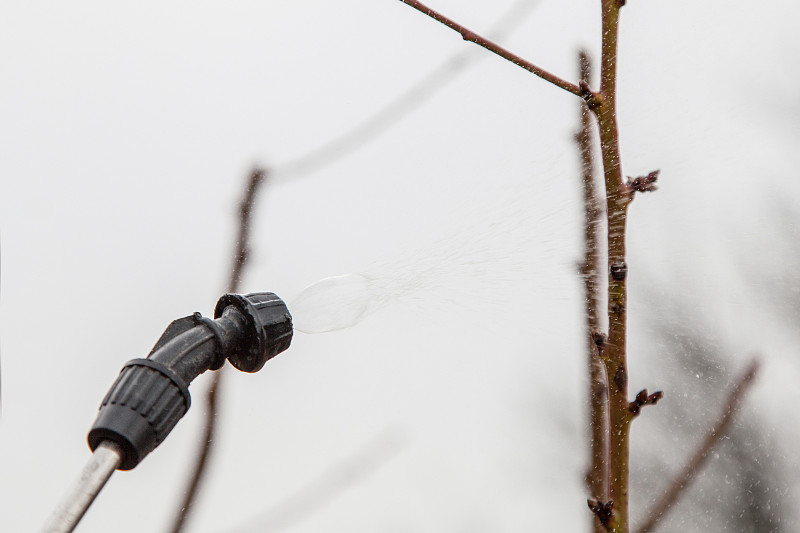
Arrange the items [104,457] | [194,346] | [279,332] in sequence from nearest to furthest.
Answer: [104,457]
[194,346]
[279,332]

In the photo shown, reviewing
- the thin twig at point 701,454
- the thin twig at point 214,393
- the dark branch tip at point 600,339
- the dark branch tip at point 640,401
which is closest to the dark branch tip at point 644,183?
the dark branch tip at point 600,339

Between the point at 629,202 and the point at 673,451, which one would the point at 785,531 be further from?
the point at 629,202

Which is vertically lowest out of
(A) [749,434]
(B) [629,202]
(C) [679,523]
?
(B) [629,202]

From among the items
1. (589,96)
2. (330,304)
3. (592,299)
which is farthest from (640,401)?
(330,304)

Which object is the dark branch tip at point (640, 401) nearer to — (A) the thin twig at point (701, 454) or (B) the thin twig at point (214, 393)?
(A) the thin twig at point (701, 454)

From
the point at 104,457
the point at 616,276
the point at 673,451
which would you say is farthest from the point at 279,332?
the point at 673,451

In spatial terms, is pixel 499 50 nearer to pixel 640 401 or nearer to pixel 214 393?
pixel 640 401
